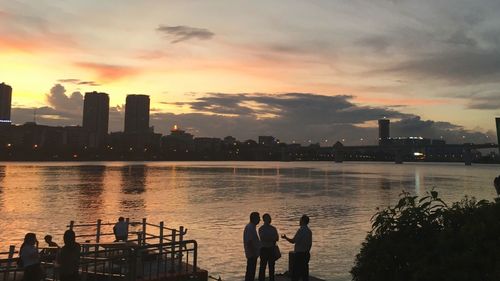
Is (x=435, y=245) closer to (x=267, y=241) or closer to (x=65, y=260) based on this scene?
(x=267, y=241)

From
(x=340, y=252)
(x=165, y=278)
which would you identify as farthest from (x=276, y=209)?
(x=165, y=278)

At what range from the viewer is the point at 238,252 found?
28078 mm

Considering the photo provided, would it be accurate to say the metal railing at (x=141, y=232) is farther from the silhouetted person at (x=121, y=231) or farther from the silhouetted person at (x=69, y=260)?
the silhouetted person at (x=69, y=260)

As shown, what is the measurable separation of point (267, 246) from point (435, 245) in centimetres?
788

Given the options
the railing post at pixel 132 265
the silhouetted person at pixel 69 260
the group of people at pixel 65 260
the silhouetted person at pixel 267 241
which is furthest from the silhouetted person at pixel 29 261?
the silhouetted person at pixel 267 241

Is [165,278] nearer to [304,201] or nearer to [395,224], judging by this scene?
[395,224]

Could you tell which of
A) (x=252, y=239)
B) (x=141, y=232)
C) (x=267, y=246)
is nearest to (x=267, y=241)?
(x=267, y=246)

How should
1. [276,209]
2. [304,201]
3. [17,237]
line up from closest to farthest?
[17,237], [276,209], [304,201]

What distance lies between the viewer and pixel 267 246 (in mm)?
13078

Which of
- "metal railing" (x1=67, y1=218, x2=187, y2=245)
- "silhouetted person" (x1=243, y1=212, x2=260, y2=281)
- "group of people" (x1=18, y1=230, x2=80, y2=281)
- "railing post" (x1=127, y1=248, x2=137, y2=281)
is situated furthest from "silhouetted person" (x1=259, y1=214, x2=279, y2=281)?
"metal railing" (x1=67, y1=218, x2=187, y2=245)

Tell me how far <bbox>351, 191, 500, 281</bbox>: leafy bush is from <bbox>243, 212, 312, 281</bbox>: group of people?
6.34 meters

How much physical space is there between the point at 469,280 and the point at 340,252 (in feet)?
81.4

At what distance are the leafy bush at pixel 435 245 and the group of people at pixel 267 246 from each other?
250 inches

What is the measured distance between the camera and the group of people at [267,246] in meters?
12.6
